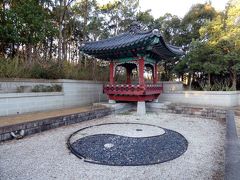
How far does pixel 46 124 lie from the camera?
470cm

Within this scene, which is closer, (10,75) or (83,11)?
(10,75)

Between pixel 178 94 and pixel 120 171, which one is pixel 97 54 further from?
pixel 120 171

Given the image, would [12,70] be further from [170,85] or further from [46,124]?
A: [170,85]

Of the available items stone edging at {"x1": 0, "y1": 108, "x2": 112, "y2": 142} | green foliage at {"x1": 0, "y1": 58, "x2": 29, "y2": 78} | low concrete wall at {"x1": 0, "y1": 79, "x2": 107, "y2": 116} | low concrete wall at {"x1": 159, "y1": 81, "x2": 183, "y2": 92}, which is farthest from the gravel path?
low concrete wall at {"x1": 159, "y1": 81, "x2": 183, "y2": 92}

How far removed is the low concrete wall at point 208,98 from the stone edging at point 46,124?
422 cm

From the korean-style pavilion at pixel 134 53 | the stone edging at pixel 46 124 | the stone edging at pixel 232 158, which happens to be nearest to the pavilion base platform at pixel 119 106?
the korean-style pavilion at pixel 134 53

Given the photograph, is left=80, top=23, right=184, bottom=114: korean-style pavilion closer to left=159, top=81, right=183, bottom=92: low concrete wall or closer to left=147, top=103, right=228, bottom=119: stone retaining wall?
left=147, top=103, right=228, bottom=119: stone retaining wall

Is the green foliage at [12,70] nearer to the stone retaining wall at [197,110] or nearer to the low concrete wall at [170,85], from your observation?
the stone retaining wall at [197,110]

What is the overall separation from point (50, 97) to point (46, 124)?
2.05 metres

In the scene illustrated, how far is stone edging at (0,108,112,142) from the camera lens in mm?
3832

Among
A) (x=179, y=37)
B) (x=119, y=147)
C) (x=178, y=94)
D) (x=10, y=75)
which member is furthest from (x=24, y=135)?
(x=179, y=37)

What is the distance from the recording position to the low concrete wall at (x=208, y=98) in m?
7.77

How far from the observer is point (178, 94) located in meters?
9.04

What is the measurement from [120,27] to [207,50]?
639cm
